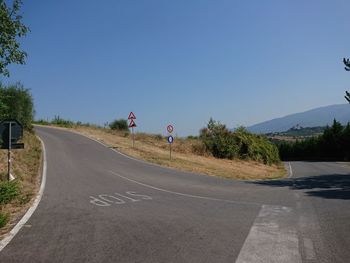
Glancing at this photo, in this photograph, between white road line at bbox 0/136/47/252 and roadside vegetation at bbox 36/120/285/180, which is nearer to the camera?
white road line at bbox 0/136/47/252

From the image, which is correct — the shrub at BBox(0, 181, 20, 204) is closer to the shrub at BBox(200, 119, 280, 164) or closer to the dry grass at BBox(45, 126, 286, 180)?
the dry grass at BBox(45, 126, 286, 180)

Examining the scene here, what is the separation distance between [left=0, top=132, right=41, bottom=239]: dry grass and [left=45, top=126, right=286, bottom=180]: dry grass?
7112 mm

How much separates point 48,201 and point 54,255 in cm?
645

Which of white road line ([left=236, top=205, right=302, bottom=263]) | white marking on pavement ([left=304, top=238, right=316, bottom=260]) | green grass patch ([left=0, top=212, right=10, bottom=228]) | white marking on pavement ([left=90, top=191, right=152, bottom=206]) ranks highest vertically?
white marking on pavement ([left=304, top=238, right=316, bottom=260])

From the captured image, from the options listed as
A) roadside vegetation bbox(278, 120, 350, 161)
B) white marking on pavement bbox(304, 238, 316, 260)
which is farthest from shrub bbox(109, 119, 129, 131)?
white marking on pavement bbox(304, 238, 316, 260)

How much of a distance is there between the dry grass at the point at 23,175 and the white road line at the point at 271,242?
490cm

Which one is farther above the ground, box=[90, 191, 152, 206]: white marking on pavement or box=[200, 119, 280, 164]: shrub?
box=[200, 119, 280, 164]: shrub

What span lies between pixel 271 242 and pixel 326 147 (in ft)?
226

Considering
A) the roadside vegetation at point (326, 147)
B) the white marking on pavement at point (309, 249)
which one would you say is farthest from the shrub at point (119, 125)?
the white marking on pavement at point (309, 249)

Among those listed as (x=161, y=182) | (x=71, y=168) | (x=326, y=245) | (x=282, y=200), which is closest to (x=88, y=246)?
(x=326, y=245)

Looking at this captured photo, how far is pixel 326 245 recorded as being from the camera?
742 cm

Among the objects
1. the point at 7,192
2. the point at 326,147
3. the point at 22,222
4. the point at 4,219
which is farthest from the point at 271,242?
the point at 326,147

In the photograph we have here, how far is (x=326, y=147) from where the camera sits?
237 ft

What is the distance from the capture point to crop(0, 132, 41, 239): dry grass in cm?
1151
